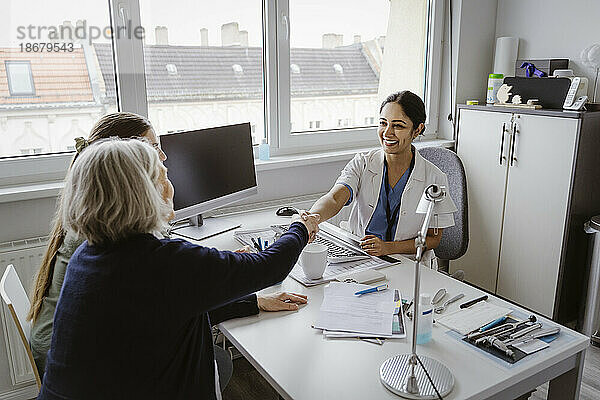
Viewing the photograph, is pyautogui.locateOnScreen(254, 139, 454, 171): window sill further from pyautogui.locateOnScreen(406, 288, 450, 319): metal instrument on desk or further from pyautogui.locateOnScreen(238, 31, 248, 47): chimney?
pyautogui.locateOnScreen(406, 288, 450, 319): metal instrument on desk

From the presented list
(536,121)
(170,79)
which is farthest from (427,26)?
(170,79)

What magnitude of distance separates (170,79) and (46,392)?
173 cm

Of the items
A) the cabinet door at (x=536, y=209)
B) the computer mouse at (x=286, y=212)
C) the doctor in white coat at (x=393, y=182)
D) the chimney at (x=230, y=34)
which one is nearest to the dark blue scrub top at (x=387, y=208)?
the doctor in white coat at (x=393, y=182)

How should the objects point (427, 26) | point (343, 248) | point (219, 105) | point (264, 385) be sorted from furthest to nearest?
point (427, 26) → point (219, 105) → point (264, 385) → point (343, 248)

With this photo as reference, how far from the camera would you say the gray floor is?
7.55 feet

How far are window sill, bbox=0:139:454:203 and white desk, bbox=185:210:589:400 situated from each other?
1.18 meters

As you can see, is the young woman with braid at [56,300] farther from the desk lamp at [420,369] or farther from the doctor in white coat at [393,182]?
the doctor in white coat at [393,182]

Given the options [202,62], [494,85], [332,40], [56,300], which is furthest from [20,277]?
[494,85]

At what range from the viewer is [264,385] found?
2406 millimetres

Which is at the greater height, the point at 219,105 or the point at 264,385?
the point at 219,105

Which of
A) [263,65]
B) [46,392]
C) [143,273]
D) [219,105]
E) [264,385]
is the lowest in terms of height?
[264,385]

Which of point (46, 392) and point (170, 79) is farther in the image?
point (170, 79)

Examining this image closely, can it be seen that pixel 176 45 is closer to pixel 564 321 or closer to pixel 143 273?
pixel 143 273

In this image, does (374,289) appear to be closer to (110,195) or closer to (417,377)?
(417,377)
